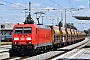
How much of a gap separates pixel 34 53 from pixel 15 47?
1865 millimetres

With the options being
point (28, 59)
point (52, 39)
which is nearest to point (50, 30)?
point (52, 39)

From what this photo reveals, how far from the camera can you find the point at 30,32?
27.5 meters

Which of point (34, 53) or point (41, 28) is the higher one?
point (41, 28)

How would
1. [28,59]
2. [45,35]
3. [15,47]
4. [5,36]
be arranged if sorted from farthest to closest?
[5,36]
[45,35]
[15,47]
[28,59]

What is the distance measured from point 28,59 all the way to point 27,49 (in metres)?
2.46

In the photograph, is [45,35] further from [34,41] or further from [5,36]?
[5,36]

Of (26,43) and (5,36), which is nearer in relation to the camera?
(26,43)

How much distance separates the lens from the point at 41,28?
3012cm

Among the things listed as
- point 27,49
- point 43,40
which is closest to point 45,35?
point 43,40

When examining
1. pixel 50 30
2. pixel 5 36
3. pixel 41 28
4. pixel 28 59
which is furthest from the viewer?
pixel 5 36

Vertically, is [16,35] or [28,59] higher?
[16,35]

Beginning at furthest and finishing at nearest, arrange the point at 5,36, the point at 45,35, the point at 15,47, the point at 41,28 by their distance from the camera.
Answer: the point at 5,36 → the point at 45,35 → the point at 41,28 → the point at 15,47

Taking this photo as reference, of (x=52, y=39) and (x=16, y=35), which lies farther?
(x=52, y=39)

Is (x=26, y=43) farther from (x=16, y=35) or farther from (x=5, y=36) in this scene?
(x=5, y=36)
